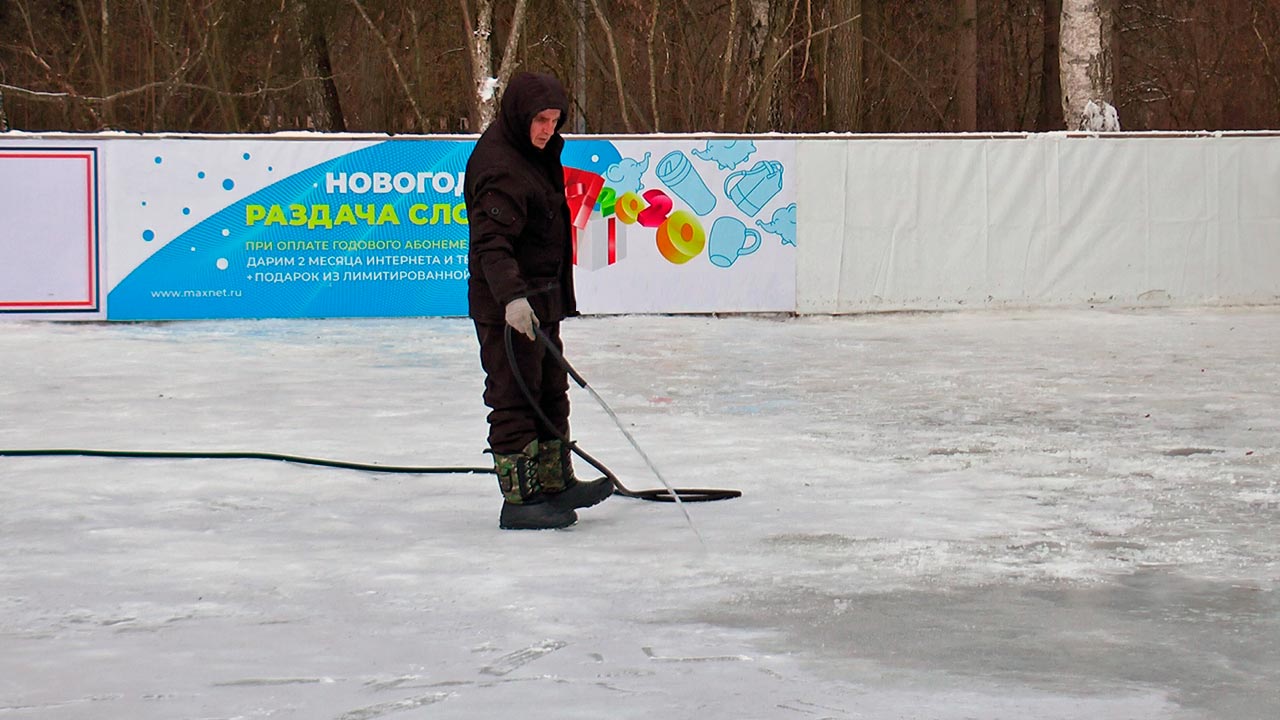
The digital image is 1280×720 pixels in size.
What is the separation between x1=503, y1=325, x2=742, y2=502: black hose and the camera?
636 centimetres

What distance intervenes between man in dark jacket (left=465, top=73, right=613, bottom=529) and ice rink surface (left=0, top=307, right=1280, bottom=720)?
0.18 m

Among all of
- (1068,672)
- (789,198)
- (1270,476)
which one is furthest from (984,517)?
(789,198)

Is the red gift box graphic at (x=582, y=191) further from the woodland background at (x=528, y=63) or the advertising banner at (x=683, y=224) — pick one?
the woodland background at (x=528, y=63)

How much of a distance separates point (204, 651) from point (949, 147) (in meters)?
12.1

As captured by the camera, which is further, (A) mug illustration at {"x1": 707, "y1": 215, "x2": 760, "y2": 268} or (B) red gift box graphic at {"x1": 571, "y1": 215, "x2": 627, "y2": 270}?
(A) mug illustration at {"x1": 707, "y1": 215, "x2": 760, "y2": 268}

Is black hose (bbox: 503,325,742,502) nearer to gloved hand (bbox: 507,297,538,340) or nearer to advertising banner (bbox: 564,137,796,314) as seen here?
gloved hand (bbox: 507,297,538,340)

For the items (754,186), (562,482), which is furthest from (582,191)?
(562,482)

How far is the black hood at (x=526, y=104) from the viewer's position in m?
6.34

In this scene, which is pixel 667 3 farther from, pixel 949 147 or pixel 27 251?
pixel 27 251

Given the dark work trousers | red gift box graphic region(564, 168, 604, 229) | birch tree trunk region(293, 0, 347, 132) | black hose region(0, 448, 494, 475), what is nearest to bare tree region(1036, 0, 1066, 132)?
birch tree trunk region(293, 0, 347, 132)

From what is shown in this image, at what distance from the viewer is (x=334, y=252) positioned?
15.1 meters

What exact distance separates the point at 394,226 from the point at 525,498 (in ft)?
29.6

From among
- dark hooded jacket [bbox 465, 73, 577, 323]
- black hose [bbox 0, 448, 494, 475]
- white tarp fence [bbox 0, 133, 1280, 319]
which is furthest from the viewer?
white tarp fence [bbox 0, 133, 1280, 319]

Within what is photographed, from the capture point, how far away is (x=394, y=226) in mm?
15203
